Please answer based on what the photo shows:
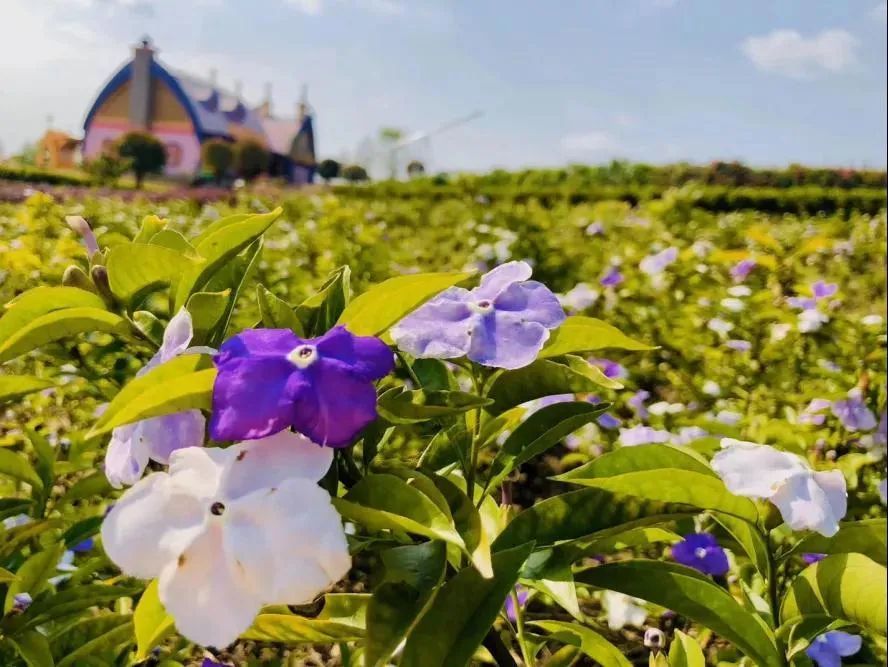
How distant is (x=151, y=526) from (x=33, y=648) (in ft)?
2.32

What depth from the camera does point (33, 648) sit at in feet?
3.64

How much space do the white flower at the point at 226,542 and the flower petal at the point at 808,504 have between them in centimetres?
45

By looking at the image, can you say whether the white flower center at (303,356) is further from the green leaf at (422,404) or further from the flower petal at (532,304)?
the flower petal at (532,304)

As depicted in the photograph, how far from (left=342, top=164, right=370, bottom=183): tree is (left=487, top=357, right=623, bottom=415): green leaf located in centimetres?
1684

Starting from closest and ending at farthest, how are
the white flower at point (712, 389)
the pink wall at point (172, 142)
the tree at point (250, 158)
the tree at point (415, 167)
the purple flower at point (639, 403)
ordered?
the purple flower at point (639, 403) < the white flower at point (712, 389) < the pink wall at point (172, 142) < the tree at point (250, 158) < the tree at point (415, 167)

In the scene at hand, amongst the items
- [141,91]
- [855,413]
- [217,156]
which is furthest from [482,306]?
[217,156]

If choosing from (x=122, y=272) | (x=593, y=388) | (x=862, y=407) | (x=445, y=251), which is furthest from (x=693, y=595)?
(x=445, y=251)

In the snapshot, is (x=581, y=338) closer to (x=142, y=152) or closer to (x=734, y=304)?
(x=734, y=304)

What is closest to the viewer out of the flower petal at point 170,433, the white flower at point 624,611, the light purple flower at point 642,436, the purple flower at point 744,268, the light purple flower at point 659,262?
the flower petal at point 170,433

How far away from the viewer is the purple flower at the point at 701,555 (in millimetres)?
1408

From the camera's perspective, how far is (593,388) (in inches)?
33.5

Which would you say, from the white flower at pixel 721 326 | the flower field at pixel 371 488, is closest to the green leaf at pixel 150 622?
the flower field at pixel 371 488

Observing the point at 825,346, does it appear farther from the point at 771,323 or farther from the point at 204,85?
the point at 204,85

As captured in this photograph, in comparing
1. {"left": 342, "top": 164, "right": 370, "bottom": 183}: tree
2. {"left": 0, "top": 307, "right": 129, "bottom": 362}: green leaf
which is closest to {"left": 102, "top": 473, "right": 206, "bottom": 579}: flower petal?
{"left": 0, "top": 307, "right": 129, "bottom": 362}: green leaf
